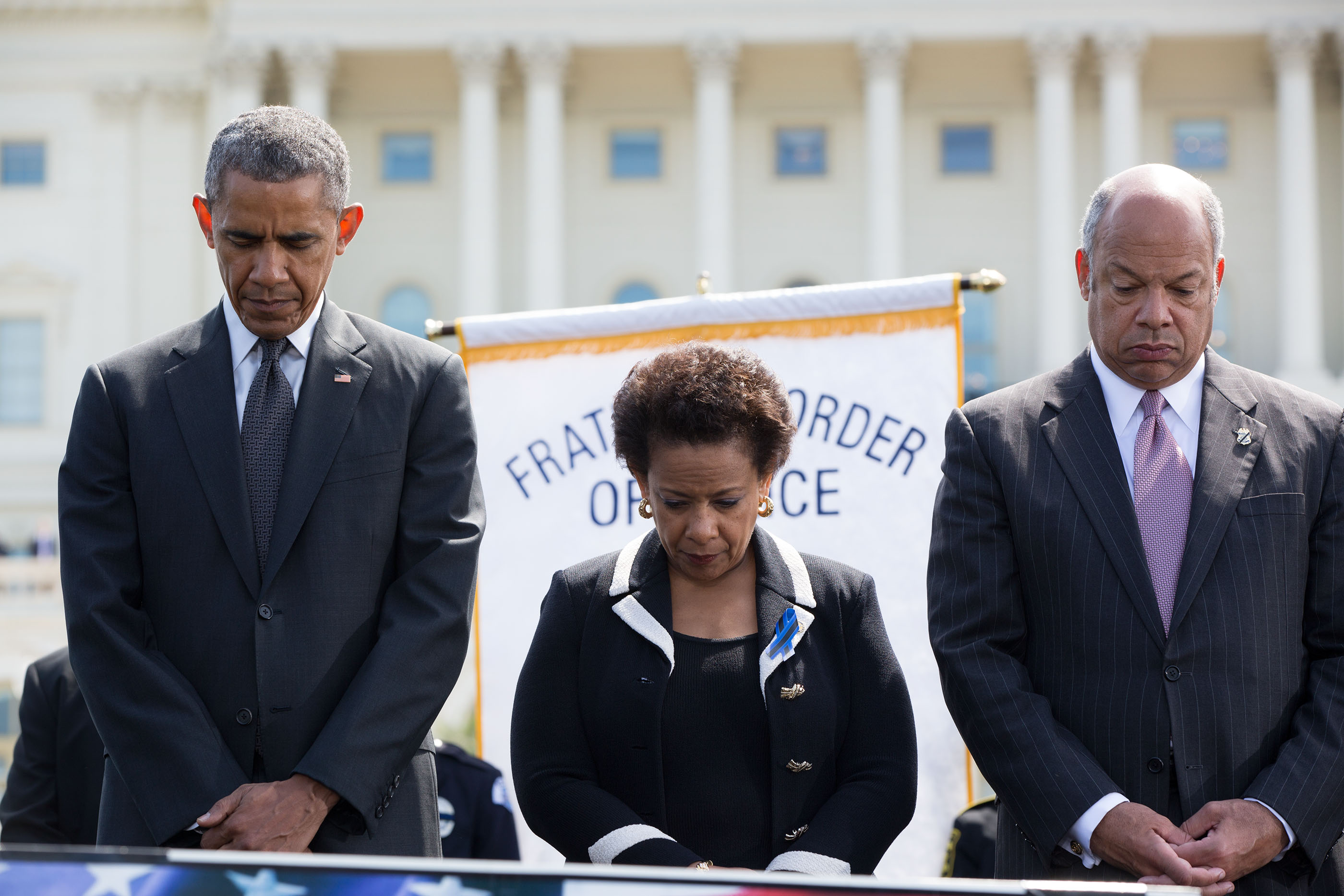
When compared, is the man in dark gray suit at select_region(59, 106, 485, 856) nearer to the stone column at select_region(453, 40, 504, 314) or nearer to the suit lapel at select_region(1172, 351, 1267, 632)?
the suit lapel at select_region(1172, 351, 1267, 632)

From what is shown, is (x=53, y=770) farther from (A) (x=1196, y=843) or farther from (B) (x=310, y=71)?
(B) (x=310, y=71)

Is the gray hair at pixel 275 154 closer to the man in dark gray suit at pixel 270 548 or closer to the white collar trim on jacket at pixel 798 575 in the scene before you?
the man in dark gray suit at pixel 270 548

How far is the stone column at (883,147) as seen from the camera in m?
33.7

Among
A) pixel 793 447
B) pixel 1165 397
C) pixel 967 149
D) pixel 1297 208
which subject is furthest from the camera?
pixel 967 149

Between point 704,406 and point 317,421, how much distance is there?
2.64ft

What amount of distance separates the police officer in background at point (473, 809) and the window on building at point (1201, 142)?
109 feet

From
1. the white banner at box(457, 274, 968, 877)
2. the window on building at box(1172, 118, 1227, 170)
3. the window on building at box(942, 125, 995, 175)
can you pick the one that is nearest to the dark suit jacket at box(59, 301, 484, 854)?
the white banner at box(457, 274, 968, 877)

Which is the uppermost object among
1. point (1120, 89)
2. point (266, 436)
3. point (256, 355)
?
point (1120, 89)

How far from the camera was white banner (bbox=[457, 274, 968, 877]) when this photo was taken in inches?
190

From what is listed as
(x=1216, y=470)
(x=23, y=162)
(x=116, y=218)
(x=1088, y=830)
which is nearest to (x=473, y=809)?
(x=1088, y=830)

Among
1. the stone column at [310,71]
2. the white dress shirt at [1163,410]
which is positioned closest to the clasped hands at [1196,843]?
the white dress shirt at [1163,410]

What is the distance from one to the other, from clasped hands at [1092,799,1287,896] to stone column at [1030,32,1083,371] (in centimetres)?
3055

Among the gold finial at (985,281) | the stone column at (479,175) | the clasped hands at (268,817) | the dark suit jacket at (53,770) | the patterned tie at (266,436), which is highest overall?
the stone column at (479,175)

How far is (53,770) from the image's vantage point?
4.70 m
